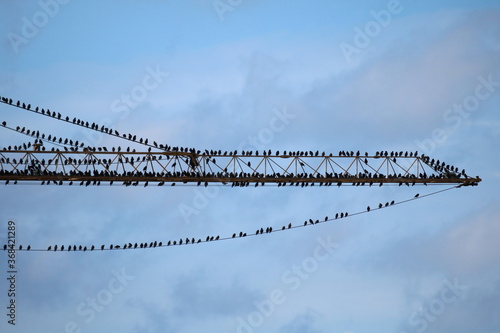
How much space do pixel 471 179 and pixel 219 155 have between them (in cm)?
2289

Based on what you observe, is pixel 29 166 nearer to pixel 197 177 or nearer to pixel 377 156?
pixel 197 177

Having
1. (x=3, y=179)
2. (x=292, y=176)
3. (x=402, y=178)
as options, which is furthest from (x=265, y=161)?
(x=3, y=179)

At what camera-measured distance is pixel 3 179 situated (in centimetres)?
13375

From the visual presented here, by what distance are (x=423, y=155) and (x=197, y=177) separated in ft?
63.5

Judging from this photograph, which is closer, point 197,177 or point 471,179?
point 197,177

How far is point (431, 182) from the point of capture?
142m

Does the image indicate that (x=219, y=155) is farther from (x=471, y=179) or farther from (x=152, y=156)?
(x=471, y=179)

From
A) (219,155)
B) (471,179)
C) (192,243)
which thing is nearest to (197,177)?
(219,155)

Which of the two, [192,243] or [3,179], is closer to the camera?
[3,179]

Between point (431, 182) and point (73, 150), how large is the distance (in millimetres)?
29892

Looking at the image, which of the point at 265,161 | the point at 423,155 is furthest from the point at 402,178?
the point at 265,161

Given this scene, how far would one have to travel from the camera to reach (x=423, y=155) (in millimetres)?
140625

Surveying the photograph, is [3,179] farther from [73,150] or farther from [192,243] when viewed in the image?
[192,243]

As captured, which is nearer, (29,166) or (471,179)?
(29,166)
